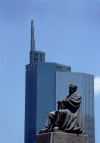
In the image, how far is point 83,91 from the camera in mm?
145125

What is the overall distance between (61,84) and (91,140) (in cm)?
1941

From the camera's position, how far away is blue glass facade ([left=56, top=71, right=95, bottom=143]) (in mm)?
143500

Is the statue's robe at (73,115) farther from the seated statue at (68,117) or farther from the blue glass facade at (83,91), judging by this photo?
the blue glass facade at (83,91)

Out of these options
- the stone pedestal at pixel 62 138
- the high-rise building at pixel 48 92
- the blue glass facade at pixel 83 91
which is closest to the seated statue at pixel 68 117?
the stone pedestal at pixel 62 138

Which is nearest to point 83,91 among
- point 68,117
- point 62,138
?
point 68,117

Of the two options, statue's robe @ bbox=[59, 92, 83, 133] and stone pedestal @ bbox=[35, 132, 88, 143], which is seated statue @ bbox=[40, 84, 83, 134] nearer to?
statue's robe @ bbox=[59, 92, 83, 133]

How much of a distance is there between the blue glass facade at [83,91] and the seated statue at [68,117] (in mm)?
121785

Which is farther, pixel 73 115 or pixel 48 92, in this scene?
pixel 48 92

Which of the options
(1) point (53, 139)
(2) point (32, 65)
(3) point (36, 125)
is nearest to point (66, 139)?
(1) point (53, 139)

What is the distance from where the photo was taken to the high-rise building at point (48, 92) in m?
144

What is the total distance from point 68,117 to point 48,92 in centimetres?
12480

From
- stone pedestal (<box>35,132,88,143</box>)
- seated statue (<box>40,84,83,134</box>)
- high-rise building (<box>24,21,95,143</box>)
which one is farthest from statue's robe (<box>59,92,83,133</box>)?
high-rise building (<box>24,21,95,143</box>)

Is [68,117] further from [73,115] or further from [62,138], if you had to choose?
[62,138]

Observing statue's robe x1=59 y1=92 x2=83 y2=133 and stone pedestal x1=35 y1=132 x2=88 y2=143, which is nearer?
stone pedestal x1=35 y1=132 x2=88 y2=143
